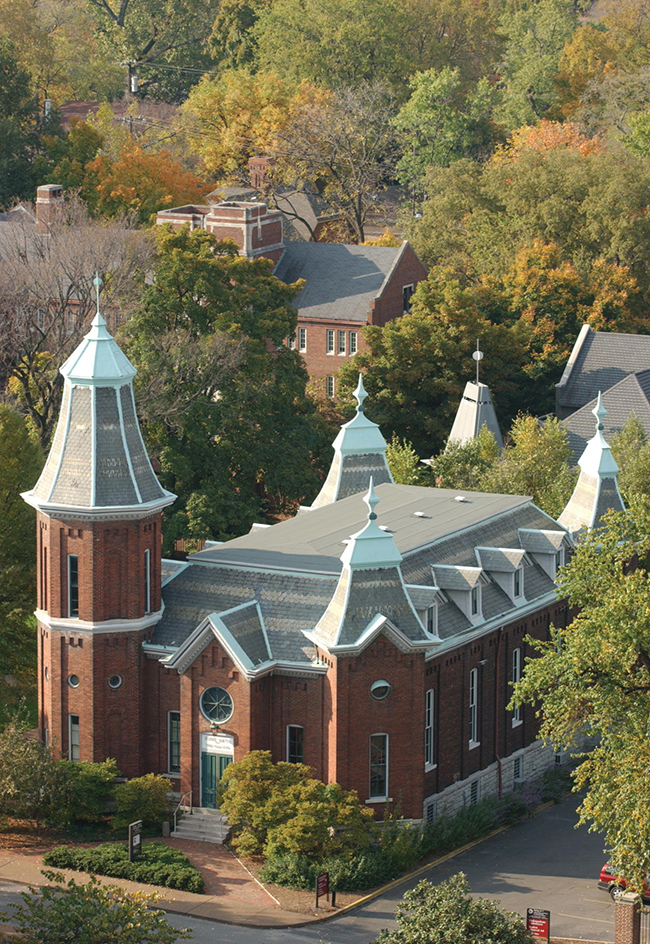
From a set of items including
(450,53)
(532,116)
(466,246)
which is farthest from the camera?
(450,53)

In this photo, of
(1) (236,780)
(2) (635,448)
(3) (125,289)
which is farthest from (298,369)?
(1) (236,780)

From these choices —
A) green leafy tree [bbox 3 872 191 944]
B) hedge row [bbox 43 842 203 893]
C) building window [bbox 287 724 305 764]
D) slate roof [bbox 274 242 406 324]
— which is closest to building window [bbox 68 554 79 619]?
hedge row [bbox 43 842 203 893]

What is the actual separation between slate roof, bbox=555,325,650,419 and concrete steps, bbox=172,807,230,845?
44.9 metres

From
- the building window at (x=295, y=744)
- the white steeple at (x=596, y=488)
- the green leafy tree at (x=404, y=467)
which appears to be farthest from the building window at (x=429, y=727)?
the green leafy tree at (x=404, y=467)

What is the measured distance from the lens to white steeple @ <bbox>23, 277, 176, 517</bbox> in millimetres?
59531

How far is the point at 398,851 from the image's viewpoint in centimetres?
5759

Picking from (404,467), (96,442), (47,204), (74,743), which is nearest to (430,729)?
(74,743)

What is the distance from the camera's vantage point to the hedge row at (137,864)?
55.7 metres

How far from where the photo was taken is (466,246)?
122m

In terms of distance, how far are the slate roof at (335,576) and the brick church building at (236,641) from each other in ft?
0.25

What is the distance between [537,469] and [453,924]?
41095mm

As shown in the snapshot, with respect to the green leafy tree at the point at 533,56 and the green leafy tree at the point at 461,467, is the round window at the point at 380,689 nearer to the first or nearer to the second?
the green leafy tree at the point at 461,467

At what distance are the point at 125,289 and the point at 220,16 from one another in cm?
10459

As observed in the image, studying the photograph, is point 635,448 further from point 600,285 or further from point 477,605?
point 600,285
